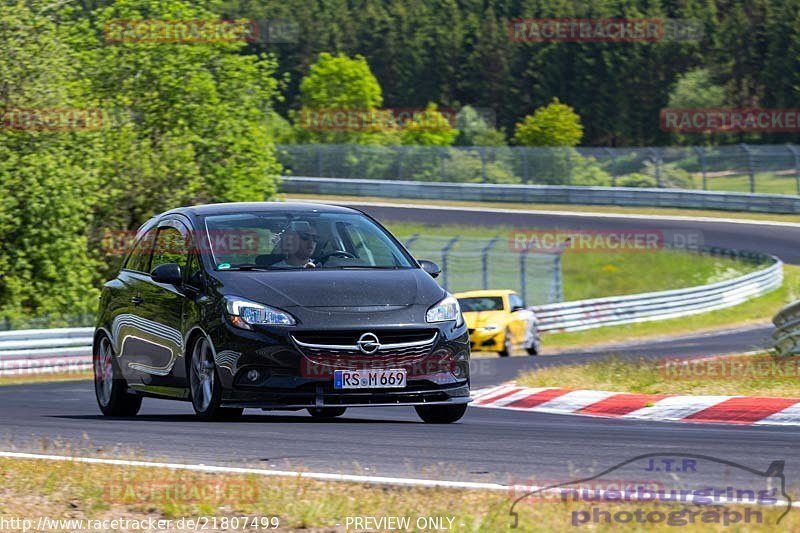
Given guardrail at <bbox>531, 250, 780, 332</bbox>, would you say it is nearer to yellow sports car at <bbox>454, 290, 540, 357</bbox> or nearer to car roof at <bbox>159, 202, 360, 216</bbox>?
yellow sports car at <bbox>454, 290, 540, 357</bbox>

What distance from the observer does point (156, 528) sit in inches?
236

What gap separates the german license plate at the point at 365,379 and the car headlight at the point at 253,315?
484 mm

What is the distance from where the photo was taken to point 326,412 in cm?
1123

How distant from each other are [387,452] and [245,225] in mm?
2902

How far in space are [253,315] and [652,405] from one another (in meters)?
4.05

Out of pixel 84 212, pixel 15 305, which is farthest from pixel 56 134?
pixel 15 305

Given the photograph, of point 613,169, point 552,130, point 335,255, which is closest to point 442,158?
point 613,169

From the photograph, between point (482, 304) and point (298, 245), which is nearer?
point (298, 245)

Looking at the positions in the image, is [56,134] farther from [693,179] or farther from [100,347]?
[693,179]

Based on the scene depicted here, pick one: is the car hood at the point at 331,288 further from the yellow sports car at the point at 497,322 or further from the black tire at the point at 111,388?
the yellow sports car at the point at 497,322

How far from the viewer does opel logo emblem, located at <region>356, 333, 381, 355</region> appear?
31.0 ft

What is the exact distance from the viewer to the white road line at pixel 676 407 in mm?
11461

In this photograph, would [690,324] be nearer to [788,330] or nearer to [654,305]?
[654,305]

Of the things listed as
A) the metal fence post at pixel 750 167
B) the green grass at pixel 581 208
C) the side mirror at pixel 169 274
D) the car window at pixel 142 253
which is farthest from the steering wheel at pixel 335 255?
the metal fence post at pixel 750 167
